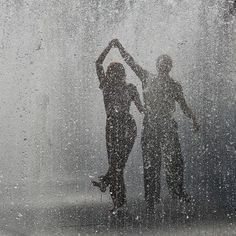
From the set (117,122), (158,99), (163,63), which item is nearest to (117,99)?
(117,122)

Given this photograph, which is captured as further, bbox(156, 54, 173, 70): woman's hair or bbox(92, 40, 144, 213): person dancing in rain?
bbox(156, 54, 173, 70): woman's hair

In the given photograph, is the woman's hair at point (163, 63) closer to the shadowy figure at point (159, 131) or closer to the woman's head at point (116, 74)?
the shadowy figure at point (159, 131)

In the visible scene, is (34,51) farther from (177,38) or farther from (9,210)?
(9,210)

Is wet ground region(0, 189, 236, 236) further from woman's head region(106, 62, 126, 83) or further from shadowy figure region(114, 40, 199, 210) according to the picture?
woman's head region(106, 62, 126, 83)

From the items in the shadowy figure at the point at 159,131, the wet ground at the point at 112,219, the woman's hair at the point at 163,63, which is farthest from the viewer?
the woman's hair at the point at 163,63

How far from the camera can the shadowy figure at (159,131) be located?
580cm

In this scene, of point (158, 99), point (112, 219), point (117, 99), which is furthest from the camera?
point (158, 99)

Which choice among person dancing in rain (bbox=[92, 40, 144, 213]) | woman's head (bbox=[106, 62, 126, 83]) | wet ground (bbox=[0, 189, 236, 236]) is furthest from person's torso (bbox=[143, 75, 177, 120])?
→ wet ground (bbox=[0, 189, 236, 236])

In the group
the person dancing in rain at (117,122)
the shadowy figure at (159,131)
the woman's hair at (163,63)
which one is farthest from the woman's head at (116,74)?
the woman's hair at (163,63)

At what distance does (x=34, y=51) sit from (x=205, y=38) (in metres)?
2.56

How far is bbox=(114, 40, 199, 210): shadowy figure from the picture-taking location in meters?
5.80

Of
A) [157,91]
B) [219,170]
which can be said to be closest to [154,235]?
[157,91]

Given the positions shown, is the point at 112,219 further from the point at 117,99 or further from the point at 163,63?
the point at 163,63

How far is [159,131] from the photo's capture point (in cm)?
587
